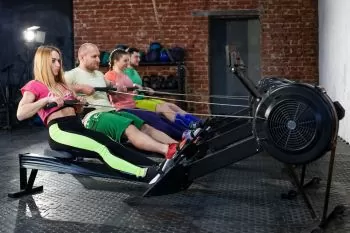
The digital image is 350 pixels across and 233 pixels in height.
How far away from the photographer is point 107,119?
142 inches

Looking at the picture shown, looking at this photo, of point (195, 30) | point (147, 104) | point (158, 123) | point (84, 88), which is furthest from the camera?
point (195, 30)

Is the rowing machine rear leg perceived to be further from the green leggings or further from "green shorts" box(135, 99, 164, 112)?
"green shorts" box(135, 99, 164, 112)

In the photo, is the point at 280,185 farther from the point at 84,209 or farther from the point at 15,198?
the point at 15,198

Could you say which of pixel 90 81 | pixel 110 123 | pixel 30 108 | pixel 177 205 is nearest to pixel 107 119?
pixel 110 123

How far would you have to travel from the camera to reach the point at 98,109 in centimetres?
388

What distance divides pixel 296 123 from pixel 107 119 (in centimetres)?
158

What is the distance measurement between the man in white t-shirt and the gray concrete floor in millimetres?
331

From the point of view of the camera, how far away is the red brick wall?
752 cm

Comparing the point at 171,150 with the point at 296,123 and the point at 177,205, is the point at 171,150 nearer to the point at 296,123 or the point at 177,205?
the point at 177,205

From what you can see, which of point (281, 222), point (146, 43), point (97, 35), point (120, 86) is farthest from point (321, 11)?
point (281, 222)

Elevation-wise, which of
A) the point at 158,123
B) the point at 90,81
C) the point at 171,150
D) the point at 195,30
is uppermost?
the point at 195,30

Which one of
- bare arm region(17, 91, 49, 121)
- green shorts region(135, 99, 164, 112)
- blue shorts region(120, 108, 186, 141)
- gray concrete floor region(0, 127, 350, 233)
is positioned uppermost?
bare arm region(17, 91, 49, 121)

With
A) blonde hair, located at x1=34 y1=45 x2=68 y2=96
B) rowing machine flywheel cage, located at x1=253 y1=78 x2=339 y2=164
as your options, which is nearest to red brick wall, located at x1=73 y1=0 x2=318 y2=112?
blonde hair, located at x1=34 y1=45 x2=68 y2=96

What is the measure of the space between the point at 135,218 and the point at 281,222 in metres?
0.81
